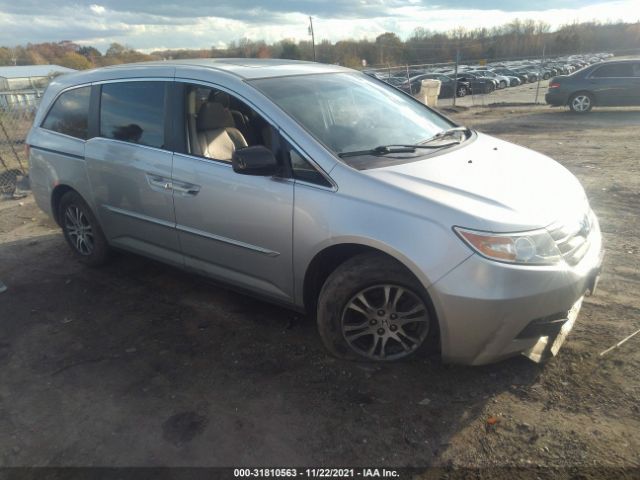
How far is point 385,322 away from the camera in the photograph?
285 cm

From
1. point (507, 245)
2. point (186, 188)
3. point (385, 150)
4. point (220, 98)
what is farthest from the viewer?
point (220, 98)

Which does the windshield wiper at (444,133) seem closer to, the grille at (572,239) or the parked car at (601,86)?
the grille at (572,239)

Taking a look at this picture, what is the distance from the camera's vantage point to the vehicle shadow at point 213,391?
2.43m

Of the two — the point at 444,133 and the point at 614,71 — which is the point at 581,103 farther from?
the point at 444,133

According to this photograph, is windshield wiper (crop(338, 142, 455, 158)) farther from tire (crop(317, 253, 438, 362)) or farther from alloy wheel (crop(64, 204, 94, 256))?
alloy wheel (crop(64, 204, 94, 256))

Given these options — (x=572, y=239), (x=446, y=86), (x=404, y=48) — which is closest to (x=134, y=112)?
(x=572, y=239)

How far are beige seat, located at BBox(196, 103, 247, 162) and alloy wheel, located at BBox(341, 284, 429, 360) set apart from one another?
144cm

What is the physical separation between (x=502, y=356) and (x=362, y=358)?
2.71 feet

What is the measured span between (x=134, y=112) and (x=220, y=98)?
797mm

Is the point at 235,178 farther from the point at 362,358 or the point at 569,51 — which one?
the point at 569,51

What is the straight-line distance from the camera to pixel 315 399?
2.75 metres

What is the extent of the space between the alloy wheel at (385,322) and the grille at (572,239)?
2.56 ft

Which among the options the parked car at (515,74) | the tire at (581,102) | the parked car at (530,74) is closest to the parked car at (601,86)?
the tire at (581,102)

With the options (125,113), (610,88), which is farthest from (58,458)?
(610,88)
